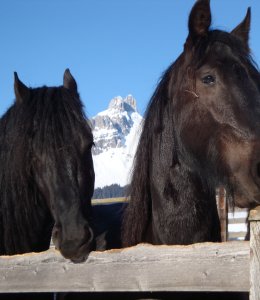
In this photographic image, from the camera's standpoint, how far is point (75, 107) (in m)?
3.97

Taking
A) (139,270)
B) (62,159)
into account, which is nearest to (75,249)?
(139,270)

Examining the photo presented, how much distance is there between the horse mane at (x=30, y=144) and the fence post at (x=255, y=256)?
163 cm

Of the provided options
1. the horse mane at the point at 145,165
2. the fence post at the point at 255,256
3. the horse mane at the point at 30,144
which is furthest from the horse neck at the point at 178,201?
the fence post at the point at 255,256

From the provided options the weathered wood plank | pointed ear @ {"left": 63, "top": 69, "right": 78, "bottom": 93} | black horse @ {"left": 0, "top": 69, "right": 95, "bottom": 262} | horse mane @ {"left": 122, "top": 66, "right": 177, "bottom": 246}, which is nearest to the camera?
the weathered wood plank

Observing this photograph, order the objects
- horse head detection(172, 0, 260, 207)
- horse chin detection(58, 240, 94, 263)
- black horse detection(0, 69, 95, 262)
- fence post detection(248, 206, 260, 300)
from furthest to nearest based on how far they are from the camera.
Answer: black horse detection(0, 69, 95, 262), horse head detection(172, 0, 260, 207), horse chin detection(58, 240, 94, 263), fence post detection(248, 206, 260, 300)

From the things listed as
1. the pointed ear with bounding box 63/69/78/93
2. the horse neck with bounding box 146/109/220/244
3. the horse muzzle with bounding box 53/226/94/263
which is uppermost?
the pointed ear with bounding box 63/69/78/93

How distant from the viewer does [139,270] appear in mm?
Result: 2756

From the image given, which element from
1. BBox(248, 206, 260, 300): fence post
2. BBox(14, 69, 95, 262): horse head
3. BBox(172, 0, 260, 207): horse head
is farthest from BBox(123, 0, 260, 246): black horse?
BBox(248, 206, 260, 300): fence post

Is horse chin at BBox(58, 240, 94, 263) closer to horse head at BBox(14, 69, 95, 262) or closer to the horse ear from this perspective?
horse head at BBox(14, 69, 95, 262)

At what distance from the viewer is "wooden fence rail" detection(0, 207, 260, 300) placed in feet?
8.13

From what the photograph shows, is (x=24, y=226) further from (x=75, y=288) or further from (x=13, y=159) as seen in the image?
(x=75, y=288)

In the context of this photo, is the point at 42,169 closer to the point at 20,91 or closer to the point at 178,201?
the point at 20,91

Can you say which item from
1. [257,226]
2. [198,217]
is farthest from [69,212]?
[257,226]
